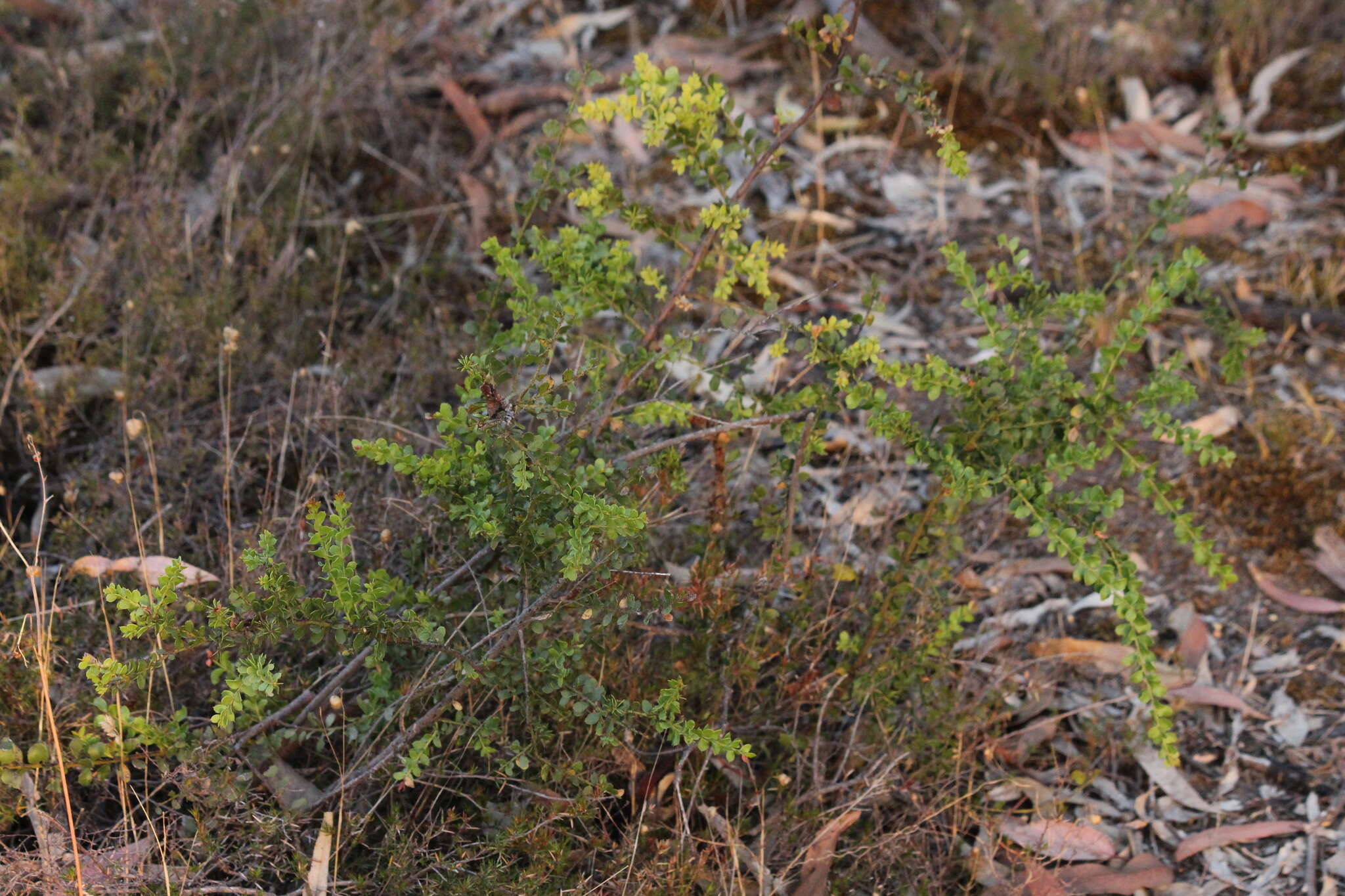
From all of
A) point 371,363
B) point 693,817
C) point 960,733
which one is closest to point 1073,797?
point 960,733

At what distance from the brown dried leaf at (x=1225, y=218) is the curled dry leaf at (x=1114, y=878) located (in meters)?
2.28

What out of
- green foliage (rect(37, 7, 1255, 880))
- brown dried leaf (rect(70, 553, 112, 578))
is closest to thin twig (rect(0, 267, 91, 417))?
brown dried leaf (rect(70, 553, 112, 578))

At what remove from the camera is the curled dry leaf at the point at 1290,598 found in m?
3.09

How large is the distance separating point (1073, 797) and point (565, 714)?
1281mm

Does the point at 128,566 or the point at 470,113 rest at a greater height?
the point at 470,113

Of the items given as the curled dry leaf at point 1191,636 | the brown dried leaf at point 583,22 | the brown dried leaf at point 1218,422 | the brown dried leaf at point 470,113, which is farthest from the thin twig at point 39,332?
the brown dried leaf at point 1218,422

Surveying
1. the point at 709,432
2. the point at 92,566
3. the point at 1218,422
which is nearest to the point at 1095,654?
the point at 1218,422

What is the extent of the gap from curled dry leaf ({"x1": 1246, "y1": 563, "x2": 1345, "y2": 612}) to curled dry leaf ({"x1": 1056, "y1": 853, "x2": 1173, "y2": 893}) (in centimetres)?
89

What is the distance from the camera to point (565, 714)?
2260 mm

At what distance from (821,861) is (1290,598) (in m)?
1.55

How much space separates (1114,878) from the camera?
2.59 metres

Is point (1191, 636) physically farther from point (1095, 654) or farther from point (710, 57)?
point (710, 57)

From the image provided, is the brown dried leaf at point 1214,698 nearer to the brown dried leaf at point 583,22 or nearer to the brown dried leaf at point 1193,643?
the brown dried leaf at point 1193,643

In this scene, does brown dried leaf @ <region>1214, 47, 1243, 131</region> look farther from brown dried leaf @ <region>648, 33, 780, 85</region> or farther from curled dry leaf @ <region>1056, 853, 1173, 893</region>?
curled dry leaf @ <region>1056, 853, 1173, 893</region>
